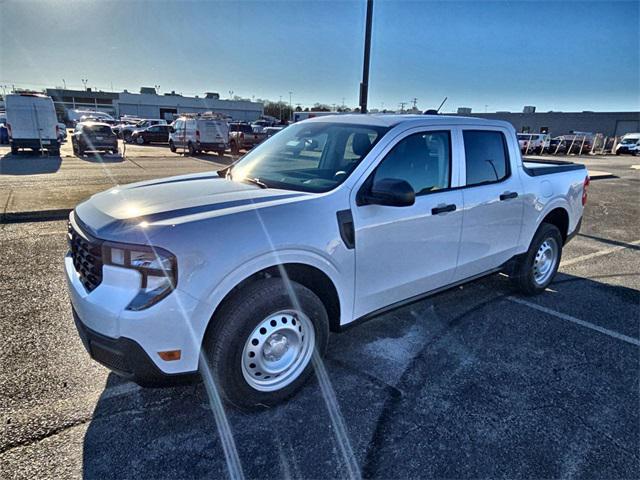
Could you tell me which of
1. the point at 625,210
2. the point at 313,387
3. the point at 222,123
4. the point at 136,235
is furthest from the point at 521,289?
the point at 222,123

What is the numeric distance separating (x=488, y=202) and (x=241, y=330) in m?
2.57

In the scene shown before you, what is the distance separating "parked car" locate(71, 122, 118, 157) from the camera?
20.8 m

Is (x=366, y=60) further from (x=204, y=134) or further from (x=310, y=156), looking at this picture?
(x=204, y=134)

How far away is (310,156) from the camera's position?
3719mm

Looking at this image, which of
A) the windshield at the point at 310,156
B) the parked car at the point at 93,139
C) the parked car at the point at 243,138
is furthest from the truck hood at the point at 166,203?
the parked car at the point at 243,138

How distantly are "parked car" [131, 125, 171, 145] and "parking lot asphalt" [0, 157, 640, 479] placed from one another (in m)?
30.4

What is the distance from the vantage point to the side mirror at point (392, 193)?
9.05 ft

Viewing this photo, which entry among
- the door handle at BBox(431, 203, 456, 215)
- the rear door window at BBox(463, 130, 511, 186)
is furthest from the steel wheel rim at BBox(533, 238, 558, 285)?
the door handle at BBox(431, 203, 456, 215)

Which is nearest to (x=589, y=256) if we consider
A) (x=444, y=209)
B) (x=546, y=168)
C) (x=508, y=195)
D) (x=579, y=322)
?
(x=546, y=168)

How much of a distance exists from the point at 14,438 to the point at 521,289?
4.67 m

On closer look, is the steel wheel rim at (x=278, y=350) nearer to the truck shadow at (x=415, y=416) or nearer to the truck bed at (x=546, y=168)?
the truck shadow at (x=415, y=416)

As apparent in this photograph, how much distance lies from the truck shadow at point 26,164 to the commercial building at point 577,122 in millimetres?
49704

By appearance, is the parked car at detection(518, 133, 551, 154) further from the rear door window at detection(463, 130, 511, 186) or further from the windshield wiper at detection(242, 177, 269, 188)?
the windshield wiper at detection(242, 177, 269, 188)

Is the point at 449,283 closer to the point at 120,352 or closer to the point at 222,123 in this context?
the point at 120,352
